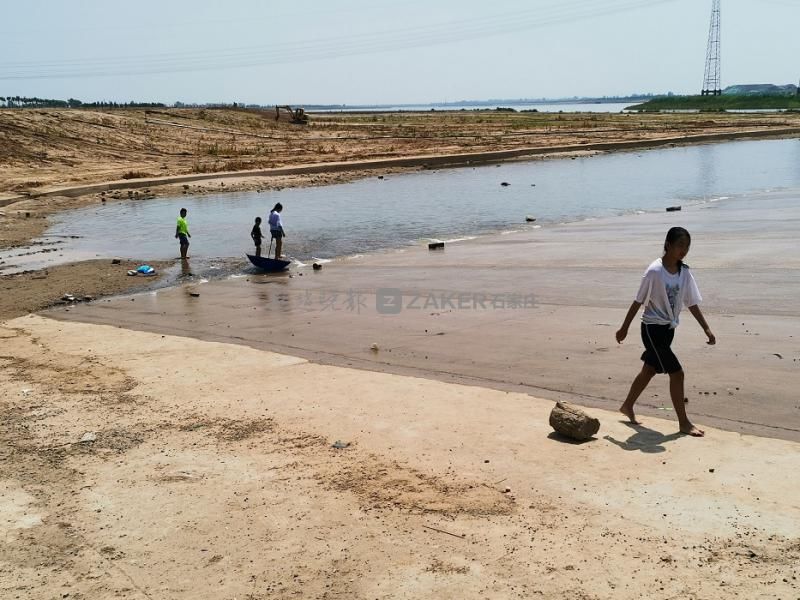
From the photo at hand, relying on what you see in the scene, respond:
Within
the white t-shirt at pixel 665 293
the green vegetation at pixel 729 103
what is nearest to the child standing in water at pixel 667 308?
the white t-shirt at pixel 665 293

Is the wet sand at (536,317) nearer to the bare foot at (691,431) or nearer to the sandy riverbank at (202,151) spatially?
the bare foot at (691,431)

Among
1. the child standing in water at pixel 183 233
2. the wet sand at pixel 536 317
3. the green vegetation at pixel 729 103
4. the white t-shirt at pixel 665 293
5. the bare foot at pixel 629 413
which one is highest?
the green vegetation at pixel 729 103

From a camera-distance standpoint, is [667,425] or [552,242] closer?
[667,425]

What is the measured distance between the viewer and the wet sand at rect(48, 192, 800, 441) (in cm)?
859

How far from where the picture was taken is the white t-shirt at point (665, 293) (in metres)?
6.76

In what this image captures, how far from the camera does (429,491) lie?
589 centimetres

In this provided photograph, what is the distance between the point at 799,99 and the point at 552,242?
118321 millimetres

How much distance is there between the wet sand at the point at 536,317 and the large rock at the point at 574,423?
109cm

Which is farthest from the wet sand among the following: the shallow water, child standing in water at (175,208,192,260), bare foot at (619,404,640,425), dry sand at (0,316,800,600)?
the shallow water

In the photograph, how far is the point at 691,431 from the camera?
6898mm

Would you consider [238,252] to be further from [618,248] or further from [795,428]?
[795,428]

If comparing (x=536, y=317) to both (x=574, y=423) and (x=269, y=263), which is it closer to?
(x=574, y=423)

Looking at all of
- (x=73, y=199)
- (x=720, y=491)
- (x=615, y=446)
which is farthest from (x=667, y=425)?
(x=73, y=199)

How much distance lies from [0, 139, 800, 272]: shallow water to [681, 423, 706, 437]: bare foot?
1378 centimetres
